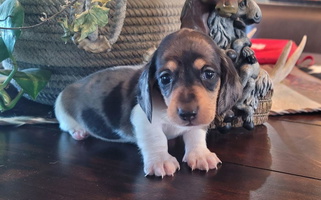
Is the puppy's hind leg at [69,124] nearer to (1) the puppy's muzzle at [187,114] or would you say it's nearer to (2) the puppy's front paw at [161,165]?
(2) the puppy's front paw at [161,165]

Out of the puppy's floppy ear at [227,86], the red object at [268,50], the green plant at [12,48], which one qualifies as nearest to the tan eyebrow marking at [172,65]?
the puppy's floppy ear at [227,86]

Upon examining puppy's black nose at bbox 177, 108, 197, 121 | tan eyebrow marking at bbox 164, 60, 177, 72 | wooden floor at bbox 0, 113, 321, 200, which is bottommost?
Answer: wooden floor at bbox 0, 113, 321, 200

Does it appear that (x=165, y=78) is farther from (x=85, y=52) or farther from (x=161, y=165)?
(x=85, y=52)

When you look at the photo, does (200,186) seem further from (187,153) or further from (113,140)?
(113,140)

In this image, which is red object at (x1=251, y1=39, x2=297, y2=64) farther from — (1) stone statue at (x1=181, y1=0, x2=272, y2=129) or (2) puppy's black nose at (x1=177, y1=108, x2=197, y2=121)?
(2) puppy's black nose at (x1=177, y1=108, x2=197, y2=121)

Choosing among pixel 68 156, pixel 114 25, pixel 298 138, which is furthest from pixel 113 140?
pixel 298 138

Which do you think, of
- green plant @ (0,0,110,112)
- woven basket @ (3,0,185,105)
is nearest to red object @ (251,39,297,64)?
woven basket @ (3,0,185,105)
